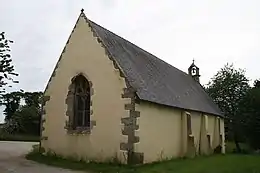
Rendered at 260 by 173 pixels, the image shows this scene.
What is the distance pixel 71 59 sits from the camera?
62.6ft

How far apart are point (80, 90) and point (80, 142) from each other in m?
2.80

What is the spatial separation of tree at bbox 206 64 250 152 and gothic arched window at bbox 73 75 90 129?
2613 cm

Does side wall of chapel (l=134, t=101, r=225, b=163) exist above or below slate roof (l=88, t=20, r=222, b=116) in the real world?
below

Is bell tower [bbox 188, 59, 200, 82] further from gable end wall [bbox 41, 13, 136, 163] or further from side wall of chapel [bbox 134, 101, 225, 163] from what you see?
gable end wall [bbox 41, 13, 136, 163]

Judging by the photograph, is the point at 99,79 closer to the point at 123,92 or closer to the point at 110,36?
the point at 123,92

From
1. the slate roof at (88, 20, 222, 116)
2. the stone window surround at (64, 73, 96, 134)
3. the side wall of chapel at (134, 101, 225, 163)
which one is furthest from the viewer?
the slate roof at (88, 20, 222, 116)

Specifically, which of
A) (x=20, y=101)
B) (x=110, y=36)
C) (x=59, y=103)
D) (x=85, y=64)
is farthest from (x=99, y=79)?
(x=20, y=101)

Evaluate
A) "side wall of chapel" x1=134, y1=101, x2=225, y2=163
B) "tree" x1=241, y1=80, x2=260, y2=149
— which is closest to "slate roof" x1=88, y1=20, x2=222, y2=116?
"side wall of chapel" x1=134, y1=101, x2=225, y2=163

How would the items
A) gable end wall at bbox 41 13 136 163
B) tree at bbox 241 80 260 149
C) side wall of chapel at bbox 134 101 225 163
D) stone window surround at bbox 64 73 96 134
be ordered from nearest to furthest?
1. gable end wall at bbox 41 13 136 163
2. side wall of chapel at bbox 134 101 225 163
3. stone window surround at bbox 64 73 96 134
4. tree at bbox 241 80 260 149

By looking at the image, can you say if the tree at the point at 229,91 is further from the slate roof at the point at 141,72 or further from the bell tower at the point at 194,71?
the slate roof at the point at 141,72

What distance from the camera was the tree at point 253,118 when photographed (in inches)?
1395

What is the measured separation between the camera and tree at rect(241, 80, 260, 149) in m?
35.4

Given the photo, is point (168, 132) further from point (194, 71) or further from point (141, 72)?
point (194, 71)

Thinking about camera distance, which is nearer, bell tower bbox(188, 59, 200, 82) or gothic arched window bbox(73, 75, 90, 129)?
gothic arched window bbox(73, 75, 90, 129)
